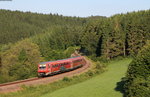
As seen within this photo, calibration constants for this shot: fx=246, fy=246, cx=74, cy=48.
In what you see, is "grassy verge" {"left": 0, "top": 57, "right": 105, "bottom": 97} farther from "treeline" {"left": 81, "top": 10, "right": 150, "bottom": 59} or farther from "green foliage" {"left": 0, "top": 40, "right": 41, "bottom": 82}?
"treeline" {"left": 81, "top": 10, "right": 150, "bottom": 59}

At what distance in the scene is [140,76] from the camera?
70.9 ft

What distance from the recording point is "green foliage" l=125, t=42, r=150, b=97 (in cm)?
1953

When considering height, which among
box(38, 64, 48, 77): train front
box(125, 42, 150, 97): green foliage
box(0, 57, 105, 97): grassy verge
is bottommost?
box(0, 57, 105, 97): grassy verge

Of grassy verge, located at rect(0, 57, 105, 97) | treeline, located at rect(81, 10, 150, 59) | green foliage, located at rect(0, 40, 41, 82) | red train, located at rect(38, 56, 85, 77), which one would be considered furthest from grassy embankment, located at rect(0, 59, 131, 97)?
treeline, located at rect(81, 10, 150, 59)

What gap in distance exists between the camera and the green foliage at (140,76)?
64.1 ft

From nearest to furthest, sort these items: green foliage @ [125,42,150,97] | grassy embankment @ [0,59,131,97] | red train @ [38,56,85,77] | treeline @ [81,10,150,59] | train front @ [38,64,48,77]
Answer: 1. green foliage @ [125,42,150,97]
2. grassy embankment @ [0,59,131,97]
3. train front @ [38,64,48,77]
4. red train @ [38,56,85,77]
5. treeline @ [81,10,150,59]

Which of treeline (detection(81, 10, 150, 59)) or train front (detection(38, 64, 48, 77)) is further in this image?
treeline (detection(81, 10, 150, 59))

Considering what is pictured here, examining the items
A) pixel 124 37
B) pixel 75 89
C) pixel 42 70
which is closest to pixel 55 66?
pixel 42 70

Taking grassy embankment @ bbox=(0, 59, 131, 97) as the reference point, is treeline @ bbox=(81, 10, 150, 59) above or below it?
above

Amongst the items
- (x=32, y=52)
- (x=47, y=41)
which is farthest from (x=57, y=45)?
(x=32, y=52)

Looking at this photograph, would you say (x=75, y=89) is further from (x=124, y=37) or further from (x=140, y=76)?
(x=124, y=37)

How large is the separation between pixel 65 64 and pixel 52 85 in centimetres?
1344

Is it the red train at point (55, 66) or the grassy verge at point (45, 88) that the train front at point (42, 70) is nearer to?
the red train at point (55, 66)

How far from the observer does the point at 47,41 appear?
4906 inches
